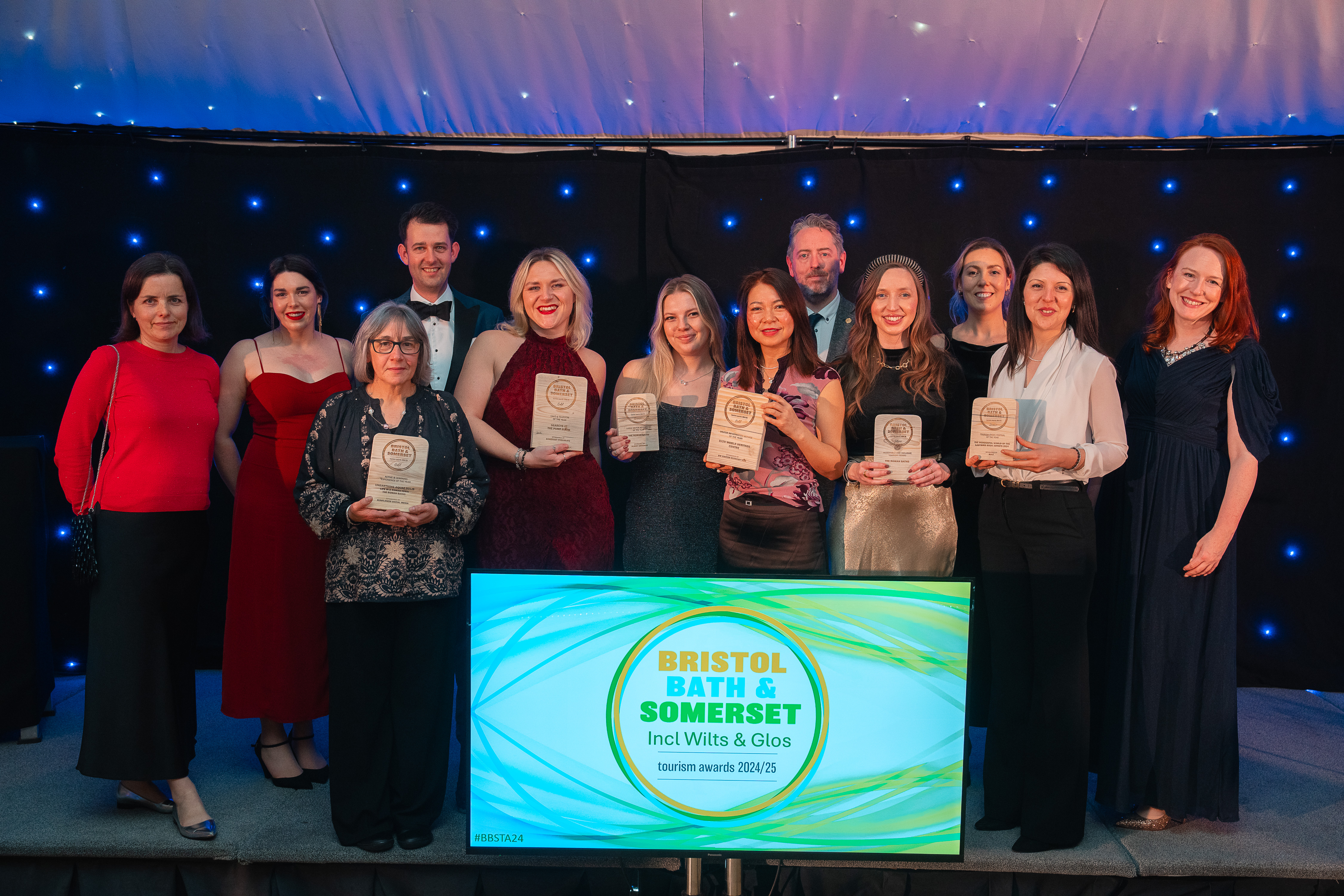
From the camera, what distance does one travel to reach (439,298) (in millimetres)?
3398

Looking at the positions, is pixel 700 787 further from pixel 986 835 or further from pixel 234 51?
pixel 234 51

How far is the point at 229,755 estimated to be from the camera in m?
3.29

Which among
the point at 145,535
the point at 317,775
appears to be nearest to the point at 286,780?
the point at 317,775

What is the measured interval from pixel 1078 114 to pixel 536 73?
2.50 m

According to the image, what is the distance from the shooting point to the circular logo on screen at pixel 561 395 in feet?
9.21

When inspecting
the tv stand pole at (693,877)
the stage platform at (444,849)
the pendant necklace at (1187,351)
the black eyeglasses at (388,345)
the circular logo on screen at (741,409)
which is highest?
the pendant necklace at (1187,351)

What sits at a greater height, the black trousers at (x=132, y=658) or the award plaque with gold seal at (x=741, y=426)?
the award plaque with gold seal at (x=741, y=426)

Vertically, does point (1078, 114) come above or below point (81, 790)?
above

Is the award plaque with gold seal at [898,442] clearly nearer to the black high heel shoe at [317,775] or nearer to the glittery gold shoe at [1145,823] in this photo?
the glittery gold shoe at [1145,823]

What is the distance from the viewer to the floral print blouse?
2828 millimetres

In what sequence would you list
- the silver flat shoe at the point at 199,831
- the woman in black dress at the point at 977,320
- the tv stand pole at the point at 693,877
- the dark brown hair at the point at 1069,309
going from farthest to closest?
1. the woman in black dress at the point at 977,320
2. the dark brown hair at the point at 1069,309
3. the silver flat shoe at the point at 199,831
4. the tv stand pole at the point at 693,877

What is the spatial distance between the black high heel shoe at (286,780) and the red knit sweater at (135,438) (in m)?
0.89

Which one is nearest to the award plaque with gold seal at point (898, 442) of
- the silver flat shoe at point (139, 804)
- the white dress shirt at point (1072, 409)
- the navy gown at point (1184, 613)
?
the white dress shirt at point (1072, 409)

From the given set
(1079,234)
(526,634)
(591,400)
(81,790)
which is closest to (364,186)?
(591,400)
